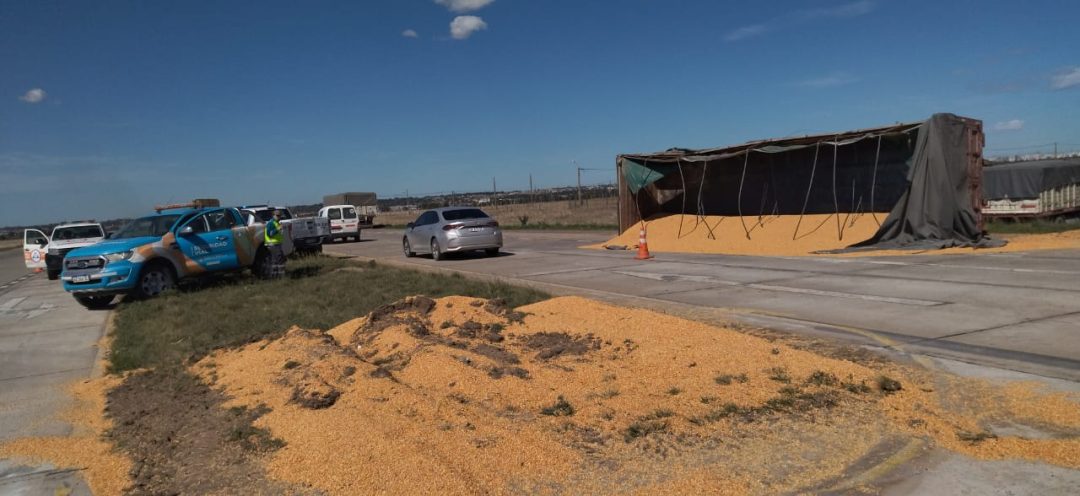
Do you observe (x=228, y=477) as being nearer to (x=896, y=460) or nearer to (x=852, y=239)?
(x=896, y=460)

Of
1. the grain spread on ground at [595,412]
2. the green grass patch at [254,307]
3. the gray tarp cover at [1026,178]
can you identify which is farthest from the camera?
the gray tarp cover at [1026,178]

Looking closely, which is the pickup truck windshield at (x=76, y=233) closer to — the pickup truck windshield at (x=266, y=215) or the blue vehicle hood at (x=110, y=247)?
the pickup truck windshield at (x=266, y=215)

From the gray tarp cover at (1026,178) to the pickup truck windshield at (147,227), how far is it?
22.6 meters

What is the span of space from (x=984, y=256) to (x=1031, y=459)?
39.0 feet

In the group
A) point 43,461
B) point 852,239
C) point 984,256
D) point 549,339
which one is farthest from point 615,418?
point 852,239

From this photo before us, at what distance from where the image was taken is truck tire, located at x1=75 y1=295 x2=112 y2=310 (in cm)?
1452

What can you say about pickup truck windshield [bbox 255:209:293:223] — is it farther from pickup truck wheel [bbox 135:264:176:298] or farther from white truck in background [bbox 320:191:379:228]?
white truck in background [bbox 320:191:379:228]

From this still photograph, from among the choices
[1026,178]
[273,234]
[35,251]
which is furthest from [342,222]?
[1026,178]

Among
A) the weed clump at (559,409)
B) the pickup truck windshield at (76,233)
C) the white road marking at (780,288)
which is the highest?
the pickup truck windshield at (76,233)

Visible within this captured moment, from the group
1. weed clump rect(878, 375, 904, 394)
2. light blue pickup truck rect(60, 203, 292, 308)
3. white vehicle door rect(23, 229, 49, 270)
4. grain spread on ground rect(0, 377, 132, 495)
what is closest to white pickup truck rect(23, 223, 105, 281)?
white vehicle door rect(23, 229, 49, 270)

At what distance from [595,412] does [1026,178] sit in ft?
69.6

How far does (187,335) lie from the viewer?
9891 mm

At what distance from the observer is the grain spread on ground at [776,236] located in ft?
53.2

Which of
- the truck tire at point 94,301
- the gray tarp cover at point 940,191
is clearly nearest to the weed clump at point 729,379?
the gray tarp cover at point 940,191
